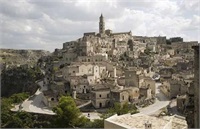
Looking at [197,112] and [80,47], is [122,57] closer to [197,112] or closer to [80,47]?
[80,47]

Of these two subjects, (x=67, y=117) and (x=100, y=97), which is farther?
(x=100, y=97)

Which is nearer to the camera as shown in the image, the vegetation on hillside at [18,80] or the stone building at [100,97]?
the stone building at [100,97]

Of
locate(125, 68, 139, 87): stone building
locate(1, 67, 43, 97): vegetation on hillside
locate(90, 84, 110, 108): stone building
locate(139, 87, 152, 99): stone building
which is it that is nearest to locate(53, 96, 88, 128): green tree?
locate(90, 84, 110, 108): stone building

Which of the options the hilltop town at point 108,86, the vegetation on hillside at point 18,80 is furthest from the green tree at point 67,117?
the vegetation on hillside at point 18,80

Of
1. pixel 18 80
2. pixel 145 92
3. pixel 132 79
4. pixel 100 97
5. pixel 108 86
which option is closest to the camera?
pixel 100 97

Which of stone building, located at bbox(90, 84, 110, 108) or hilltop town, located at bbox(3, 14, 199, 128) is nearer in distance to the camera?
hilltop town, located at bbox(3, 14, 199, 128)

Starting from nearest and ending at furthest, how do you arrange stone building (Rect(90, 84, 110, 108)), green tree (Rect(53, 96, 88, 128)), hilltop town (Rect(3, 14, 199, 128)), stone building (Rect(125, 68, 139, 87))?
green tree (Rect(53, 96, 88, 128)) < hilltop town (Rect(3, 14, 199, 128)) < stone building (Rect(90, 84, 110, 108)) < stone building (Rect(125, 68, 139, 87))

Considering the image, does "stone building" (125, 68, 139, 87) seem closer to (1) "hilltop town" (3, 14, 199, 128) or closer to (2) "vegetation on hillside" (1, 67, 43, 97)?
(1) "hilltop town" (3, 14, 199, 128)

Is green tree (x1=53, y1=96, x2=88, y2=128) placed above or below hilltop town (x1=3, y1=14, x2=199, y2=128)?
below

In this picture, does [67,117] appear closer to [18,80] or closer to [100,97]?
[100,97]

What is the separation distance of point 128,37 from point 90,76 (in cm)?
2444

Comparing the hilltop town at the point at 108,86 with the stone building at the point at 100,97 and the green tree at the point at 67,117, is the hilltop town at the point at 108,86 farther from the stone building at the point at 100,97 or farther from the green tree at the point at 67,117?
the green tree at the point at 67,117

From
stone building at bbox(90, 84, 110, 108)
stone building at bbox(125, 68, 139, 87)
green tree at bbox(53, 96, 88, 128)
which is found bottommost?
green tree at bbox(53, 96, 88, 128)

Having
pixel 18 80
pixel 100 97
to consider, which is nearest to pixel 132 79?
pixel 100 97
